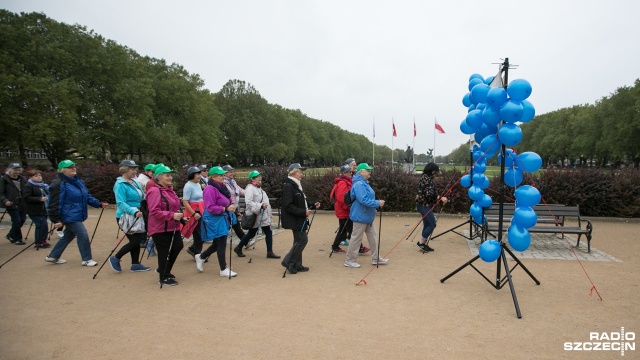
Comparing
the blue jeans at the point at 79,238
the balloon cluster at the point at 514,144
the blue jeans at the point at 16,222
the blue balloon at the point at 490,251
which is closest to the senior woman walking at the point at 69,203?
the blue jeans at the point at 79,238

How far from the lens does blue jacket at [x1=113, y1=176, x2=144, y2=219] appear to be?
639 centimetres

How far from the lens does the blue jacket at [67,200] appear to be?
21.8 feet

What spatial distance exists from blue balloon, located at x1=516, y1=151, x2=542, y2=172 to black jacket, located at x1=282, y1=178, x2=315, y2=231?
11.3 ft

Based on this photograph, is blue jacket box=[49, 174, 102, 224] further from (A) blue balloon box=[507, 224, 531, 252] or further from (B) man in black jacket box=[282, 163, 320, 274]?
(A) blue balloon box=[507, 224, 531, 252]

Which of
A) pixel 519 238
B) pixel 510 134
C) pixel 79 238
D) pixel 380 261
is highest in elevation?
pixel 510 134

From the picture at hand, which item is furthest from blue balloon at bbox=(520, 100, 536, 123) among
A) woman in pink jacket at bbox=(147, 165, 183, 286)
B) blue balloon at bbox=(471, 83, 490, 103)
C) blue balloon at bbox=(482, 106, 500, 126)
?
woman in pink jacket at bbox=(147, 165, 183, 286)

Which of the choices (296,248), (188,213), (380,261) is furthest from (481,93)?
(188,213)

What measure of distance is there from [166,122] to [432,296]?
39.4 m

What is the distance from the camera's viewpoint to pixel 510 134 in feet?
15.7

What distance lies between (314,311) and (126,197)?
4.22 meters

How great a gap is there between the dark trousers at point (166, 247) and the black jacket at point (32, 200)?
15.2 feet

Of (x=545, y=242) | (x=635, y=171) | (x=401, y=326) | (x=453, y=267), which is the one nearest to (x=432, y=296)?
(x=401, y=326)

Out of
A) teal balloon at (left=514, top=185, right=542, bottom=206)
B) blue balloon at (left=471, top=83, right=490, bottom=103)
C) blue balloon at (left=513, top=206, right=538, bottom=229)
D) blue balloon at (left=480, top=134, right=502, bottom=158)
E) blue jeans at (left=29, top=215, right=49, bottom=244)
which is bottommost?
blue jeans at (left=29, top=215, right=49, bottom=244)

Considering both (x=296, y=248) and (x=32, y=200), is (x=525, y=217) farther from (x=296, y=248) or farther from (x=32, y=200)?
(x=32, y=200)
